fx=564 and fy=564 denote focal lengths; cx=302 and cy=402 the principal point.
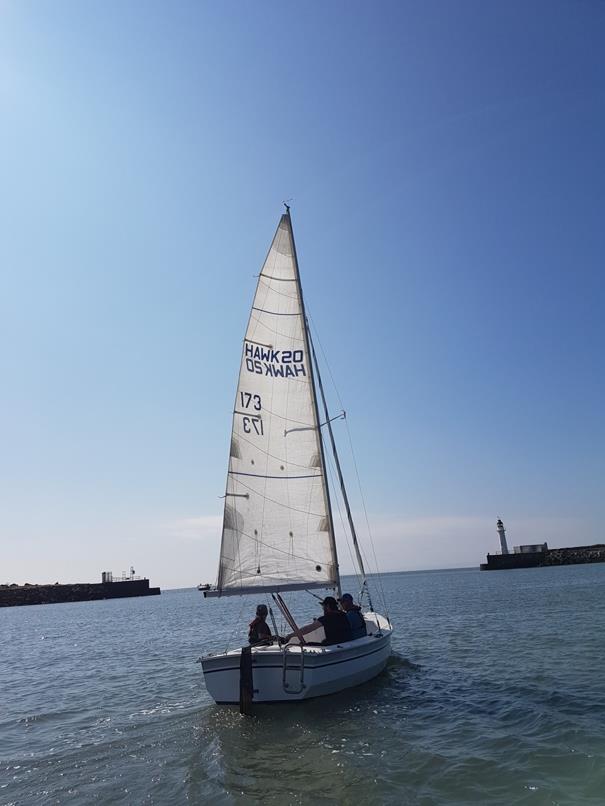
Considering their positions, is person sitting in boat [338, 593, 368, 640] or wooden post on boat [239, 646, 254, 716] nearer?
wooden post on boat [239, 646, 254, 716]

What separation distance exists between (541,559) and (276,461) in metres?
94.2

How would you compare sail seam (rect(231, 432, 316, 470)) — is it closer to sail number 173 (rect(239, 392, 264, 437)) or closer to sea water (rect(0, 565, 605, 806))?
sail number 173 (rect(239, 392, 264, 437))

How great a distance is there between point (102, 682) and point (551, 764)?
1484 cm

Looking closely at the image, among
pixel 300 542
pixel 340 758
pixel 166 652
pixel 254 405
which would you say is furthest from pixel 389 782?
pixel 166 652

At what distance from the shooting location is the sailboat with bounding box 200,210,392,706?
12.8 meters

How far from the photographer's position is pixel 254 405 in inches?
607

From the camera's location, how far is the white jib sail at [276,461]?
14.3 metres

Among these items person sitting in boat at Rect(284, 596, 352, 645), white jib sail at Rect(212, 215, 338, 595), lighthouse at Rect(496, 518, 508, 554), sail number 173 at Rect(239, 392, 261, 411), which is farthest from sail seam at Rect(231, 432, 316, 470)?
lighthouse at Rect(496, 518, 508, 554)

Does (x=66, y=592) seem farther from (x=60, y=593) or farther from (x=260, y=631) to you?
(x=260, y=631)

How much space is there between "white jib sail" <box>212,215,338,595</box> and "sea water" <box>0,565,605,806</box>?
3.14 meters

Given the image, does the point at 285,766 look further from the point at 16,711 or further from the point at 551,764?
the point at 16,711

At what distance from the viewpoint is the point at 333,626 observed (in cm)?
1344

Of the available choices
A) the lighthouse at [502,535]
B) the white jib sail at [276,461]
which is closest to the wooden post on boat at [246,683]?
the white jib sail at [276,461]

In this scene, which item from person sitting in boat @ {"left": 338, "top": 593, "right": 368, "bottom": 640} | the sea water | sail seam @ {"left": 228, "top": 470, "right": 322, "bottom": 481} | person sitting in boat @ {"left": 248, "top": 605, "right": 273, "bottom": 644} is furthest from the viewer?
sail seam @ {"left": 228, "top": 470, "right": 322, "bottom": 481}
